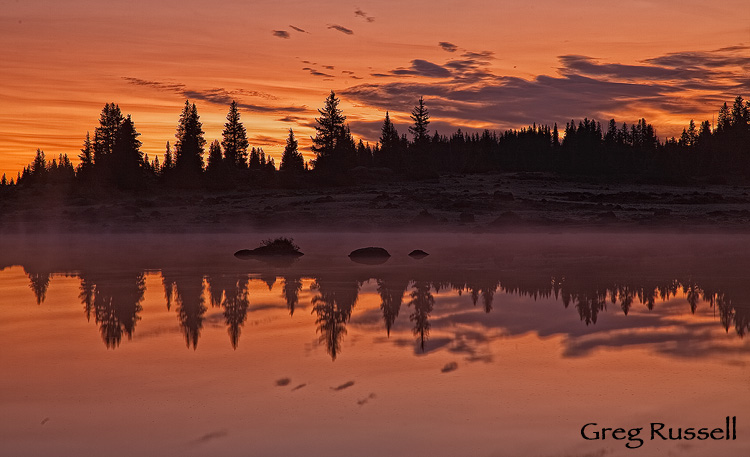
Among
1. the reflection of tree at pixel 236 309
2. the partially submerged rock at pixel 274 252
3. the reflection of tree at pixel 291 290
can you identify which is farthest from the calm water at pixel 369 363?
the partially submerged rock at pixel 274 252

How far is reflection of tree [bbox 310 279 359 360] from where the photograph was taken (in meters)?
11.5

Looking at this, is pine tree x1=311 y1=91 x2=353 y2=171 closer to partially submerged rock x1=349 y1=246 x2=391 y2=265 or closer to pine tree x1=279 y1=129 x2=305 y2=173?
pine tree x1=279 y1=129 x2=305 y2=173

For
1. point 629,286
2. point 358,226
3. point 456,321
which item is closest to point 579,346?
point 456,321

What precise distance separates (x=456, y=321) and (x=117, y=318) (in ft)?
21.0

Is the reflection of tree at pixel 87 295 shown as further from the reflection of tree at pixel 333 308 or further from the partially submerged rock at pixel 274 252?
the partially submerged rock at pixel 274 252

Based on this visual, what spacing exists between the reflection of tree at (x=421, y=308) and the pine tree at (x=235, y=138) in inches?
3423

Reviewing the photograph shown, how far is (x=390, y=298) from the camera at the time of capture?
16.3 meters

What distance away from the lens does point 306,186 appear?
75.1m

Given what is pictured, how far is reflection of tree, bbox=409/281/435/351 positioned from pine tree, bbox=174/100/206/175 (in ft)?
219

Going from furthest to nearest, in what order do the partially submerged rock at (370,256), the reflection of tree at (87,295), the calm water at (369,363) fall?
the partially submerged rock at (370,256) < the reflection of tree at (87,295) < the calm water at (369,363)

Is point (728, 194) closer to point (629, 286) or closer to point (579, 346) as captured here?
point (629, 286)

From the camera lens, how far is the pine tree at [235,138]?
103m

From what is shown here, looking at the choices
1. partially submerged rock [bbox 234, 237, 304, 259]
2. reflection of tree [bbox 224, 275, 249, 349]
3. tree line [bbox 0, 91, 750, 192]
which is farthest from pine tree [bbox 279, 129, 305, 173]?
reflection of tree [bbox 224, 275, 249, 349]

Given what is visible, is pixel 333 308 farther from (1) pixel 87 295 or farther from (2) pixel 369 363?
Answer: (1) pixel 87 295
